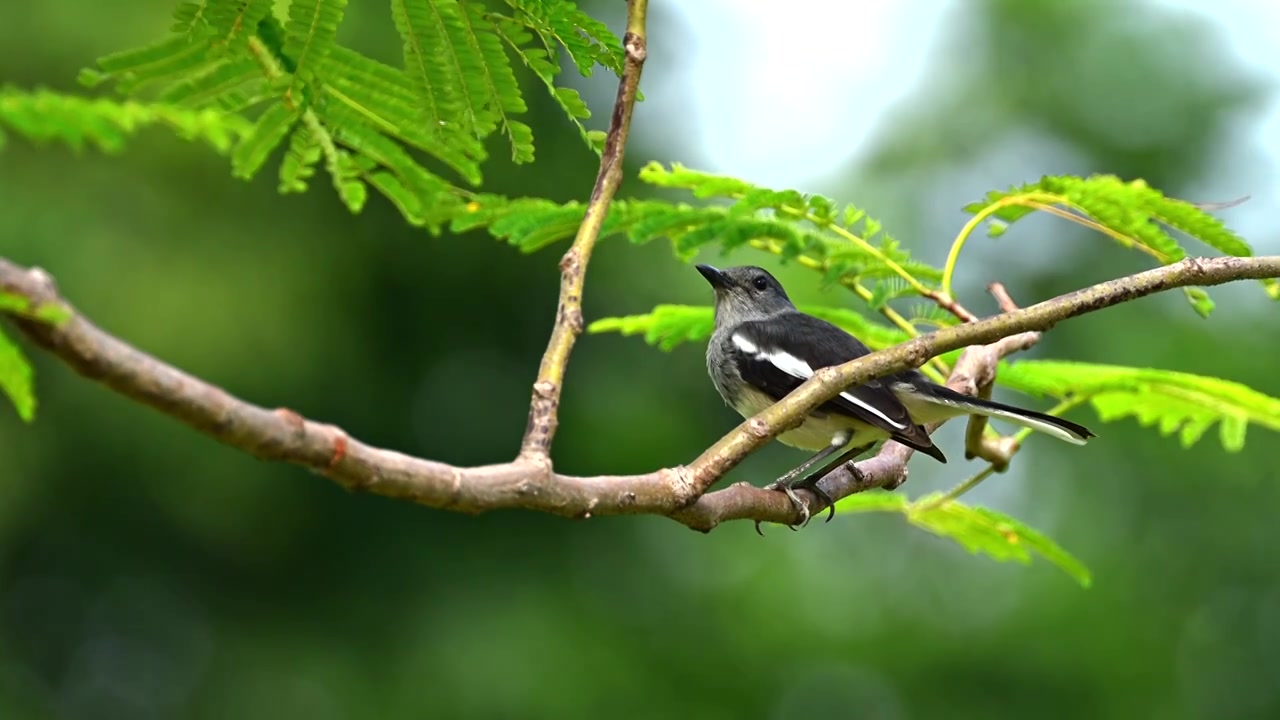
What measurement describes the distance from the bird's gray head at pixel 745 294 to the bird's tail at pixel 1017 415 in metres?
1.76

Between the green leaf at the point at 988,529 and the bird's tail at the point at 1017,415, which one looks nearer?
the bird's tail at the point at 1017,415

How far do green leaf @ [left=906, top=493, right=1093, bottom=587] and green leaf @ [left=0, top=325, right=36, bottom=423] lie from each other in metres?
3.50

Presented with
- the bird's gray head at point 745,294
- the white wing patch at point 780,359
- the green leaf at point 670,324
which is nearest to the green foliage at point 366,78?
the green leaf at point 670,324

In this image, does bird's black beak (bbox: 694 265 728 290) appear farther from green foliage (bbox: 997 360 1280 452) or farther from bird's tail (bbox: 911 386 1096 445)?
bird's tail (bbox: 911 386 1096 445)

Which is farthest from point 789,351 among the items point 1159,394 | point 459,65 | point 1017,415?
point 459,65

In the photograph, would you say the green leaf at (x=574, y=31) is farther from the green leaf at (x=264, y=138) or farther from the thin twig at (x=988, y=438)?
the thin twig at (x=988, y=438)

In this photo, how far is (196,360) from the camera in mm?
14734

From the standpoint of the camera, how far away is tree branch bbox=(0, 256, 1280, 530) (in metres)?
1.54

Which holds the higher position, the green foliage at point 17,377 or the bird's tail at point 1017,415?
the bird's tail at point 1017,415

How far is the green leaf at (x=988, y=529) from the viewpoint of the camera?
493 centimetres

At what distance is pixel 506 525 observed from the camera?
1884 cm

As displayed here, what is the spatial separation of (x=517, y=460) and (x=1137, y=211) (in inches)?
117

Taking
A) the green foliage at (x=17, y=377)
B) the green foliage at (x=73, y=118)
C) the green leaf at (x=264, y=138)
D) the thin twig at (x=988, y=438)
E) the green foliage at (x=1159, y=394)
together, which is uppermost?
the green foliage at (x=1159, y=394)

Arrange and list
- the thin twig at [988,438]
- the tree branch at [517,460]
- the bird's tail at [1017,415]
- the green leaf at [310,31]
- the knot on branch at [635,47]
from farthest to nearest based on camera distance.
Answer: the thin twig at [988,438]
the bird's tail at [1017,415]
the green leaf at [310,31]
the knot on branch at [635,47]
the tree branch at [517,460]
